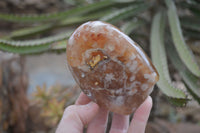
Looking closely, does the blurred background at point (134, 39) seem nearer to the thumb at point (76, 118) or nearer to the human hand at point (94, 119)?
the human hand at point (94, 119)

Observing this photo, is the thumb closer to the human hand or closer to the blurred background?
the human hand

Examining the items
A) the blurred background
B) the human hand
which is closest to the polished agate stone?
the human hand

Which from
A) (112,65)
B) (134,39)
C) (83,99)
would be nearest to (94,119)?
(83,99)

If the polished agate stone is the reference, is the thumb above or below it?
below

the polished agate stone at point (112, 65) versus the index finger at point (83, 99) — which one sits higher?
the polished agate stone at point (112, 65)

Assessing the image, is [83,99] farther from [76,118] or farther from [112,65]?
[112,65]

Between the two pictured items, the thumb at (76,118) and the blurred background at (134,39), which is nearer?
the thumb at (76,118)

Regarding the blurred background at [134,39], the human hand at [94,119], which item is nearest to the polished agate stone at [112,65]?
the human hand at [94,119]
